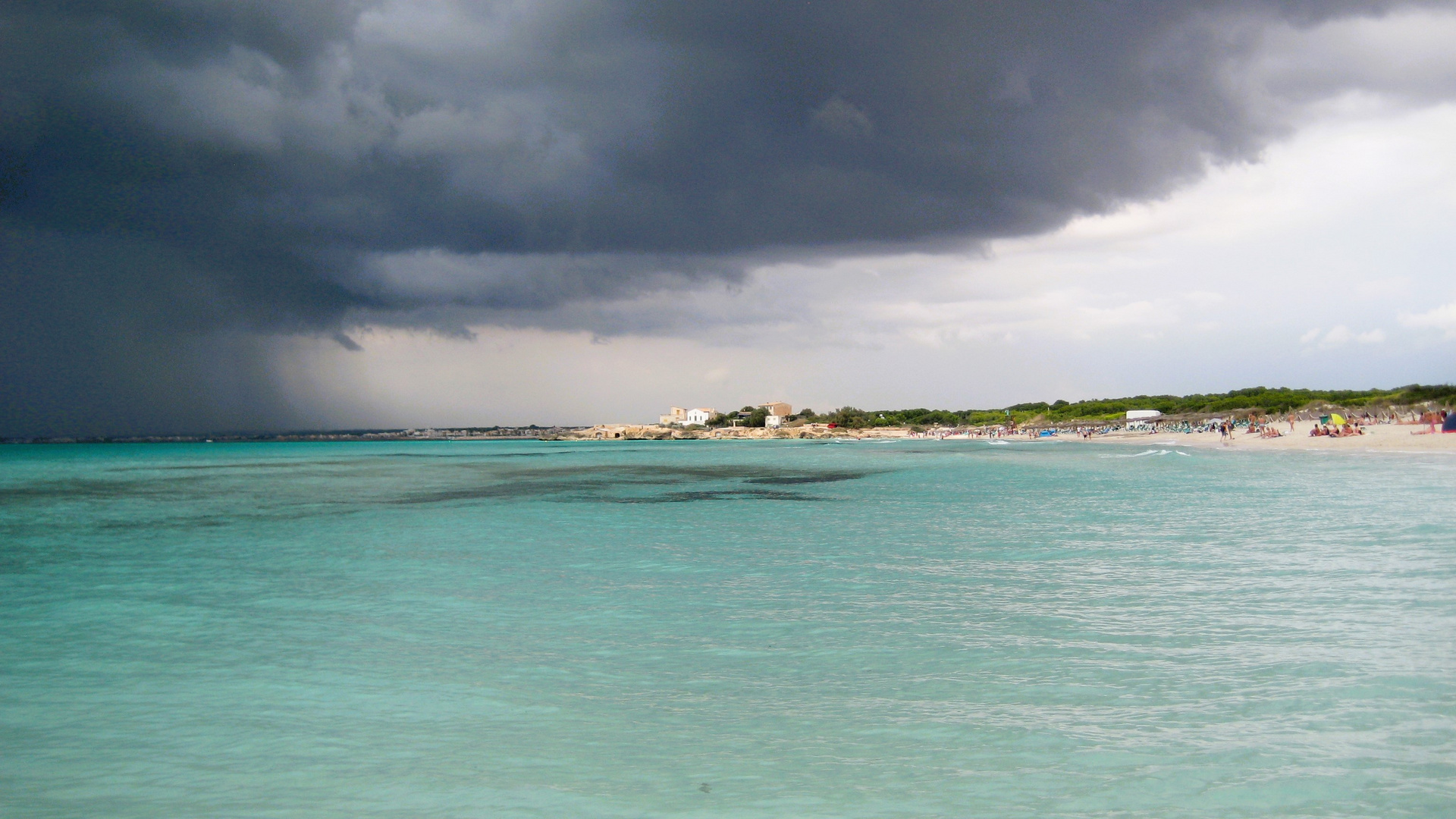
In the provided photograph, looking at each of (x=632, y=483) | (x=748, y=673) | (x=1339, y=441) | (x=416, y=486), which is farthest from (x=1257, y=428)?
(x=748, y=673)

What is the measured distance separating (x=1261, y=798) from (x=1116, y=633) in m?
4.35

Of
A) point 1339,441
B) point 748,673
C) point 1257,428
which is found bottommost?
point 748,673

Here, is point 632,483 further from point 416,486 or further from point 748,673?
point 748,673

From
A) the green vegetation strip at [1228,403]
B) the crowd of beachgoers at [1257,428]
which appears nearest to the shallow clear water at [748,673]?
the crowd of beachgoers at [1257,428]

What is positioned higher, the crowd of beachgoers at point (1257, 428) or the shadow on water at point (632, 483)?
the crowd of beachgoers at point (1257, 428)

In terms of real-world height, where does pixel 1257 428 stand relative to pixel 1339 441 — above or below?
above

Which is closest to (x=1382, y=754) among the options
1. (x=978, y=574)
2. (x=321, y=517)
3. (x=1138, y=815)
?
(x=1138, y=815)

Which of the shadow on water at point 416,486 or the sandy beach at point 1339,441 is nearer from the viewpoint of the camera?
the shadow on water at point 416,486

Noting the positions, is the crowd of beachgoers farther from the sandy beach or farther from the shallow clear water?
the shallow clear water

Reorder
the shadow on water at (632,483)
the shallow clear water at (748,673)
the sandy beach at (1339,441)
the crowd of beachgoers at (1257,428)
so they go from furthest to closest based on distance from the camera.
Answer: the crowd of beachgoers at (1257,428) → the sandy beach at (1339,441) → the shadow on water at (632,483) → the shallow clear water at (748,673)

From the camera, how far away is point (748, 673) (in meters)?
8.25

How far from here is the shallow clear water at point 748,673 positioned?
217 inches

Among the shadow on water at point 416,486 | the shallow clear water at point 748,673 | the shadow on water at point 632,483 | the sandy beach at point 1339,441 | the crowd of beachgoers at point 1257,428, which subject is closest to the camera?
the shallow clear water at point 748,673

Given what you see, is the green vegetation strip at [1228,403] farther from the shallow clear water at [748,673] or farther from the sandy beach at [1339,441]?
the shallow clear water at [748,673]
